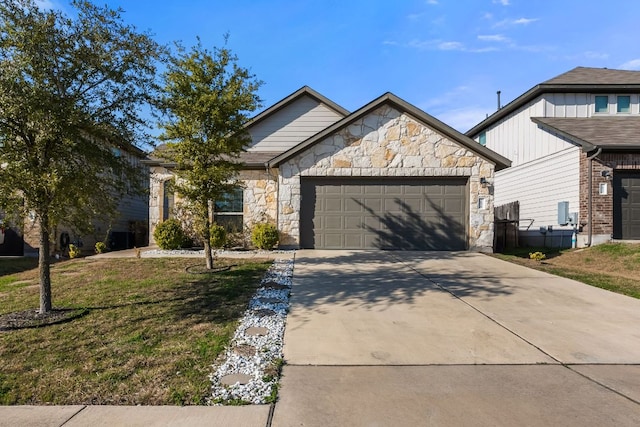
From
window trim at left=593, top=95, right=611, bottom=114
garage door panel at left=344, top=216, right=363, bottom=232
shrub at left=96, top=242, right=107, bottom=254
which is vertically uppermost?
window trim at left=593, top=95, right=611, bottom=114

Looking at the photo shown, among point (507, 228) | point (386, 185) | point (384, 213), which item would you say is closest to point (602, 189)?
point (507, 228)

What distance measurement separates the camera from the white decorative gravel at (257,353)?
3578 millimetres

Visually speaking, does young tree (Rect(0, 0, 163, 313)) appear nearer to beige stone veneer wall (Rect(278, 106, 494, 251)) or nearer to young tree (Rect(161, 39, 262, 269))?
young tree (Rect(161, 39, 262, 269))

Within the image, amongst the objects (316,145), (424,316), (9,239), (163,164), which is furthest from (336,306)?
(9,239)

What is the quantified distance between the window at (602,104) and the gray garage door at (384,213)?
8676 mm

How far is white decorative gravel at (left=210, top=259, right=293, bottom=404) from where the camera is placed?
11.7 ft

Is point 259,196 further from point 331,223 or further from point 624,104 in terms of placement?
point 624,104

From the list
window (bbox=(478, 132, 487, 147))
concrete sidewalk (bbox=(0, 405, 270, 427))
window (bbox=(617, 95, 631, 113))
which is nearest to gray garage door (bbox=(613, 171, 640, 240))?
window (bbox=(617, 95, 631, 113))

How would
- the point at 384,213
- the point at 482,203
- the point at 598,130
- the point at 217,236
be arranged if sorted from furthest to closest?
1. the point at 598,130
2. the point at 384,213
3. the point at 482,203
4. the point at 217,236

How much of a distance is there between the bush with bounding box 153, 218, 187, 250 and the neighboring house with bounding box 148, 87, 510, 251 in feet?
10.8

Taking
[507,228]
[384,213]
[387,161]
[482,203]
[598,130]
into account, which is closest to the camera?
[482,203]

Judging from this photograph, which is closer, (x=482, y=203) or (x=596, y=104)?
(x=482, y=203)

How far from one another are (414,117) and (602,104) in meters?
9.74

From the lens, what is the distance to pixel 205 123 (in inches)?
367
